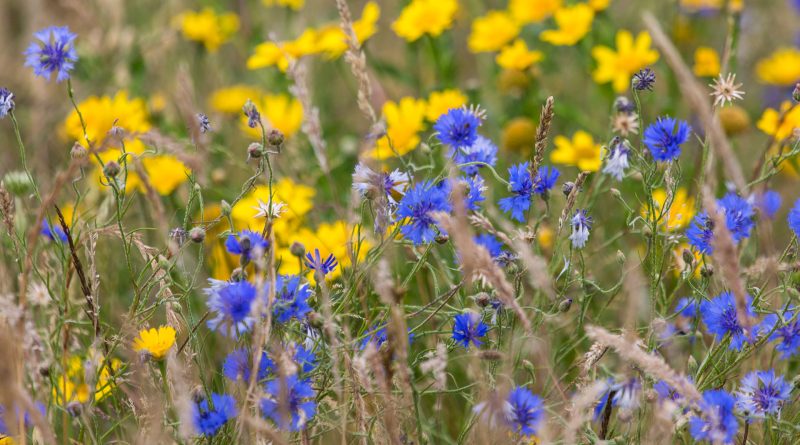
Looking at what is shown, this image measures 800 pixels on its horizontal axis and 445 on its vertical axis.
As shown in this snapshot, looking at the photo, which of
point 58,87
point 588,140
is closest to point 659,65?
point 588,140

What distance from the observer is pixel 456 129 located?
5.06 ft

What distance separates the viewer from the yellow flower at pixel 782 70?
285 cm

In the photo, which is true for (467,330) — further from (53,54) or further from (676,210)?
(53,54)

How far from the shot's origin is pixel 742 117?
2473mm

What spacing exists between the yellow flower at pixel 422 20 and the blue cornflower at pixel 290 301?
4.44 ft

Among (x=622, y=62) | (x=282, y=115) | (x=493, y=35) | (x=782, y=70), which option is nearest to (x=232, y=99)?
(x=282, y=115)

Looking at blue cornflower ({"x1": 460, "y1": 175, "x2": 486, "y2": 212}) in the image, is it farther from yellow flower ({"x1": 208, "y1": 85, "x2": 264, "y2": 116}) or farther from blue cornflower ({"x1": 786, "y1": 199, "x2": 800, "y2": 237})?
yellow flower ({"x1": 208, "y1": 85, "x2": 264, "y2": 116})

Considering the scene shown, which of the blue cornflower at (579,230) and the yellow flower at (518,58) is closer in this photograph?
the blue cornflower at (579,230)

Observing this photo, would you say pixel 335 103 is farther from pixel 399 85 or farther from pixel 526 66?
pixel 526 66

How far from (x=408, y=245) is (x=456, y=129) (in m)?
0.21

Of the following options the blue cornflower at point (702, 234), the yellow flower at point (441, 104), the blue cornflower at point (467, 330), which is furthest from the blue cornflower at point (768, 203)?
the yellow flower at point (441, 104)

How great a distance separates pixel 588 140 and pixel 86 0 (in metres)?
2.20

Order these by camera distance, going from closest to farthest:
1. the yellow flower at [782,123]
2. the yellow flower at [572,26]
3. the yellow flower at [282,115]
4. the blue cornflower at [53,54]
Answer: the blue cornflower at [53,54]
the yellow flower at [782,123]
the yellow flower at [572,26]
the yellow flower at [282,115]

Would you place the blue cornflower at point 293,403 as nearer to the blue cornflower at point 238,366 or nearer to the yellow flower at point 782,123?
the blue cornflower at point 238,366
